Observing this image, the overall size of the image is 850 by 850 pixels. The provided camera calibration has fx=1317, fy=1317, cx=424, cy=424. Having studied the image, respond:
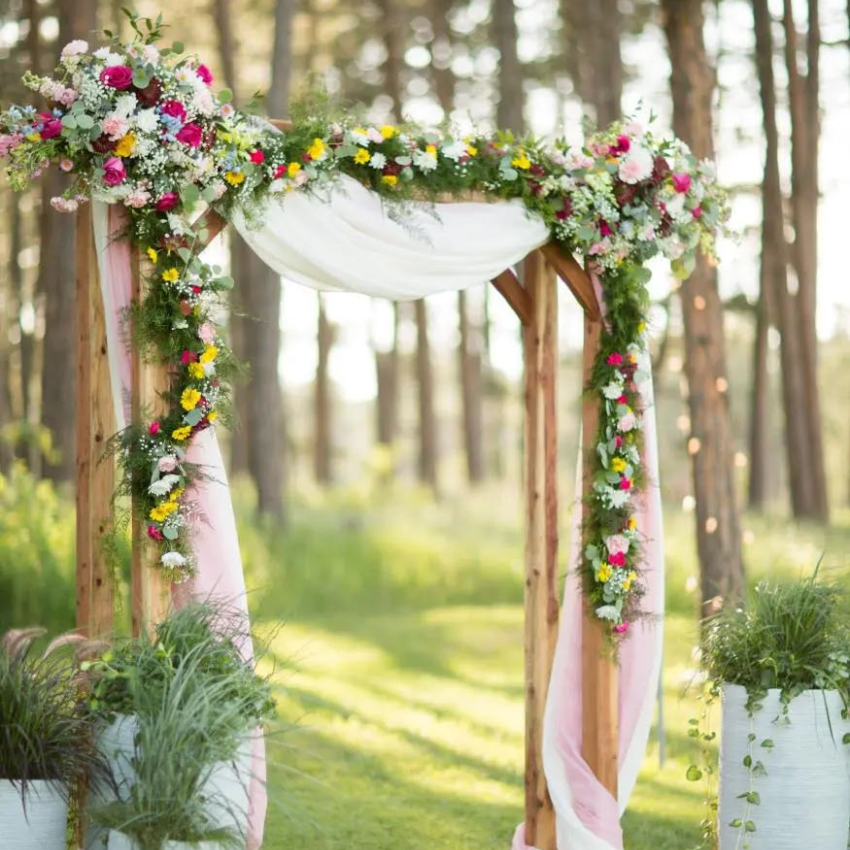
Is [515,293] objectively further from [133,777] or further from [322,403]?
[322,403]

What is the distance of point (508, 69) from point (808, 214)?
3551mm

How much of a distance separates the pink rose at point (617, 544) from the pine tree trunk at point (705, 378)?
286 cm

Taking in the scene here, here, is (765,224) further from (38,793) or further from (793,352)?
(38,793)

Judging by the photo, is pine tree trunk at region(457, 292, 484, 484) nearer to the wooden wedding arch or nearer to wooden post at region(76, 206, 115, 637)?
the wooden wedding arch

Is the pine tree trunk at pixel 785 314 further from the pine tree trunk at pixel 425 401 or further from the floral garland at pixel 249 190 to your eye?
the floral garland at pixel 249 190

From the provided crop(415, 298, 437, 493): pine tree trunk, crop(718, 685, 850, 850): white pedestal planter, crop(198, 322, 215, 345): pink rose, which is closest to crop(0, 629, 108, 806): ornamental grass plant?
crop(198, 322, 215, 345): pink rose

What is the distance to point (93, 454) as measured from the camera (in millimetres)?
4703

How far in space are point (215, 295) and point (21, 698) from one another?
1.55 m

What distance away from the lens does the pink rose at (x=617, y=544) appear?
517 cm

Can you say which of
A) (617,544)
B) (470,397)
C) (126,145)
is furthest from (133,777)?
(470,397)

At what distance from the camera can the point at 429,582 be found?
1241 cm

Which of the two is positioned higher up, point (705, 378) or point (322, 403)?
point (322, 403)

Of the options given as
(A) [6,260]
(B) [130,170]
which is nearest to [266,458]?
(A) [6,260]

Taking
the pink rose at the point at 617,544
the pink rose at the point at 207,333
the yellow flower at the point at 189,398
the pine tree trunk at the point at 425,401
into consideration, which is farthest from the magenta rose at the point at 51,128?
the pine tree trunk at the point at 425,401
